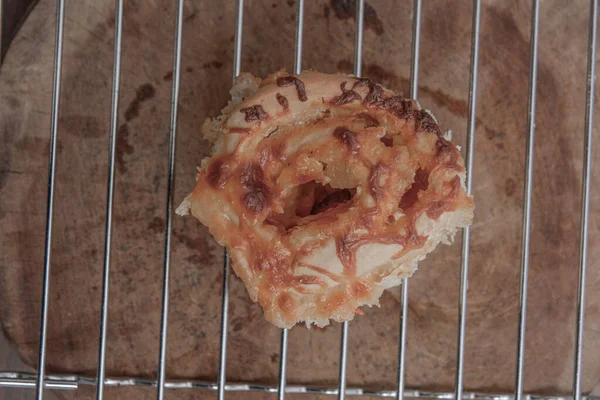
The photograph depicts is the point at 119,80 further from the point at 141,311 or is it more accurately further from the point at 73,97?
the point at 141,311

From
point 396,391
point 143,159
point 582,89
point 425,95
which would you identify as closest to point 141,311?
point 143,159

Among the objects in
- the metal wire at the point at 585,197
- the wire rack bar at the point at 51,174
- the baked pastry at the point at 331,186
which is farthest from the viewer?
the metal wire at the point at 585,197

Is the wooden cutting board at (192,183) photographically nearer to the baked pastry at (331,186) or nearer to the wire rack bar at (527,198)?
the wire rack bar at (527,198)

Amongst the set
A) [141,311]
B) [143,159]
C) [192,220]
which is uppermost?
[143,159]

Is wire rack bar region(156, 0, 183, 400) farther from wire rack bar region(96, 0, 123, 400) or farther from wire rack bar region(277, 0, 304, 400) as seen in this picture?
wire rack bar region(277, 0, 304, 400)

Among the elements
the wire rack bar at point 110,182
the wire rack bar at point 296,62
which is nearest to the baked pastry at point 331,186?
the wire rack bar at point 296,62

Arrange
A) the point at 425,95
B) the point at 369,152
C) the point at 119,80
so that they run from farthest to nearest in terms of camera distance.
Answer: the point at 425,95
the point at 119,80
the point at 369,152
